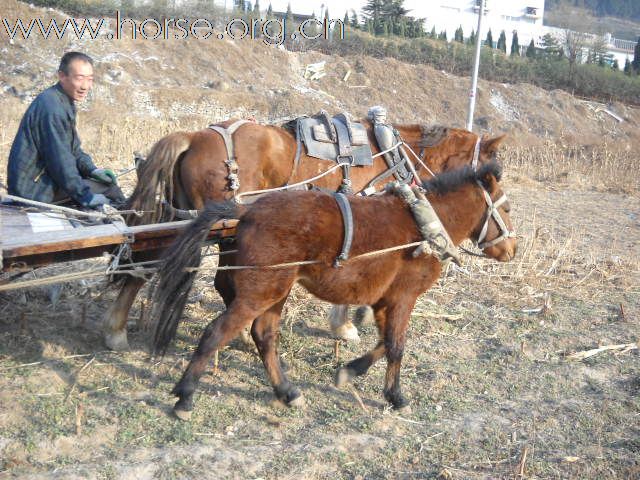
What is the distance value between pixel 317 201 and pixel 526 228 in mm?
6538

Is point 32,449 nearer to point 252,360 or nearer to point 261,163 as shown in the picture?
point 252,360

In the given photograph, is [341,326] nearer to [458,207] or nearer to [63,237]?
[458,207]

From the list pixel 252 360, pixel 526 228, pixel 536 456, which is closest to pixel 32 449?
pixel 252 360

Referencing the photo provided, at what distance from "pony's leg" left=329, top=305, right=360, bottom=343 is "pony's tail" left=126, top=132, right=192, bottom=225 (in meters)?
1.65

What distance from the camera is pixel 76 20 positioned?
2480 cm

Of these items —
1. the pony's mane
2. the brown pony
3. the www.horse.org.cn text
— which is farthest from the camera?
the www.horse.org.cn text

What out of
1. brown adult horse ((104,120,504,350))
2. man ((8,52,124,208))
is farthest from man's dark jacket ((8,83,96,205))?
brown adult horse ((104,120,504,350))

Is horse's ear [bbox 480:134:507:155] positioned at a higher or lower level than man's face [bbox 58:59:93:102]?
lower

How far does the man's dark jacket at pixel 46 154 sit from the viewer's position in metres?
4.57

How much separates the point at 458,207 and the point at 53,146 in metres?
2.85

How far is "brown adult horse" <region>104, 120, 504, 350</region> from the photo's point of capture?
502 cm

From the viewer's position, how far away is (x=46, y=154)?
4621 mm

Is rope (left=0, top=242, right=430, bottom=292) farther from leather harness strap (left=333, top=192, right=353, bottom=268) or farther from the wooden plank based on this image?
the wooden plank

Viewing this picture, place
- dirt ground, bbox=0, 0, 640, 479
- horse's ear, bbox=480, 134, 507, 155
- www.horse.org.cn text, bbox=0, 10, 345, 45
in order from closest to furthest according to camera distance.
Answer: dirt ground, bbox=0, 0, 640, 479
horse's ear, bbox=480, 134, 507, 155
www.horse.org.cn text, bbox=0, 10, 345, 45
